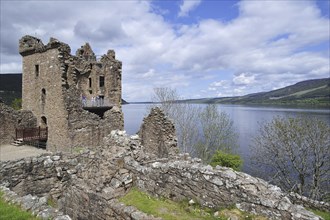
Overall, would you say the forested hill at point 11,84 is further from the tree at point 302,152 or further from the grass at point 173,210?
the grass at point 173,210

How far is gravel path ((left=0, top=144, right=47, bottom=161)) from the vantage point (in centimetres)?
1978

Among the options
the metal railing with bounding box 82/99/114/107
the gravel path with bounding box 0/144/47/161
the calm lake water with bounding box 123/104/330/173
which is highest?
the metal railing with bounding box 82/99/114/107

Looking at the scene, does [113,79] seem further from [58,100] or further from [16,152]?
[16,152]

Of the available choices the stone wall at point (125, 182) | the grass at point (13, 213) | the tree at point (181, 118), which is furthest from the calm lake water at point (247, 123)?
the grass at point (13, 213)

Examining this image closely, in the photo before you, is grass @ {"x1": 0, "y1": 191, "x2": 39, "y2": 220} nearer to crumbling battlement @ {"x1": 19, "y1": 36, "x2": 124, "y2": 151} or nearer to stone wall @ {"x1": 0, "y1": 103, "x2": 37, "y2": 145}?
crumbling battlement @ {"x1": 19, "y1": 36, "x2": 124, "y2": 151}

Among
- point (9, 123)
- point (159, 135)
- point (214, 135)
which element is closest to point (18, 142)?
point (9, 123)

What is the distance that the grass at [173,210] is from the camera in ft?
23.6

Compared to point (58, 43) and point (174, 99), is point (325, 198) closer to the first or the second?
point (174, 99)

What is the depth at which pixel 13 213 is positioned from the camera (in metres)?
6.82

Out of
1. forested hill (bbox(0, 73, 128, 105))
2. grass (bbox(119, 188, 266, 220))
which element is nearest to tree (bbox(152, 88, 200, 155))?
grass (bbox(119, 188, 266, 220))

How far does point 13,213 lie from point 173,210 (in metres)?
4.53

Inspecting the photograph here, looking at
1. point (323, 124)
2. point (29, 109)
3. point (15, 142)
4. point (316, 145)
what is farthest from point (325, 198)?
point (29, 109)

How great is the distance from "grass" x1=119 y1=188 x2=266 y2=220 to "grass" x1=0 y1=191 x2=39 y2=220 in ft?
10.9

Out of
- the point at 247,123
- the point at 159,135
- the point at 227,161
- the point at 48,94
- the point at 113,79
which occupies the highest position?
the point at 113,79
